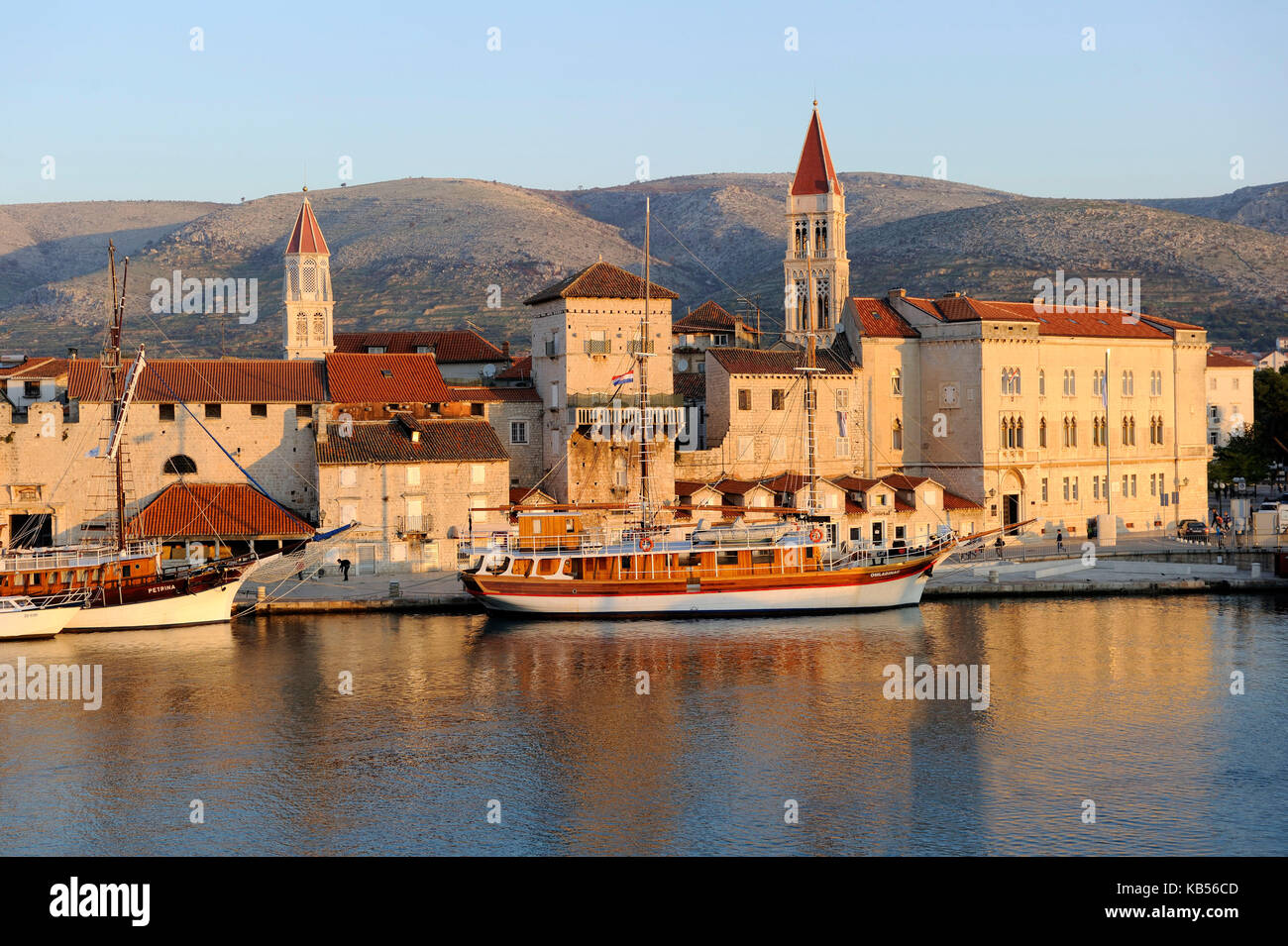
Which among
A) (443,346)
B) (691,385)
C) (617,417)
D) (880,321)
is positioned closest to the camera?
(617,417)

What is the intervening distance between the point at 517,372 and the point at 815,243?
22033 millimetres

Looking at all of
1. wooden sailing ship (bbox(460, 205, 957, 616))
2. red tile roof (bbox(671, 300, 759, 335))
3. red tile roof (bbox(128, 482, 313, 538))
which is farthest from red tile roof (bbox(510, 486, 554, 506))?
red tile roof (bbox(671, 300, 759, 335))

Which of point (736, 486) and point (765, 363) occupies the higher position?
point (765, 363)

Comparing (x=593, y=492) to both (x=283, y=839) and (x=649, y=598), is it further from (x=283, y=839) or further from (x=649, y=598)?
(x=283, y=839)

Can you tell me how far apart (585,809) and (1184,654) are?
2434 centimetres

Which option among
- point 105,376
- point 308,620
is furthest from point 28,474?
point 308,620

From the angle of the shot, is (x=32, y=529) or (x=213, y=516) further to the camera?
(x=32, y=529)

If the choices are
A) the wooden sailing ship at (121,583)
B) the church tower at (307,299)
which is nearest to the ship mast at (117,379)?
the wooden sailing ship at (121,583)

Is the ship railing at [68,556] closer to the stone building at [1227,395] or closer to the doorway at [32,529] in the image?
the doorway at [32,529]

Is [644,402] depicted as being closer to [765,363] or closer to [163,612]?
[765,363]

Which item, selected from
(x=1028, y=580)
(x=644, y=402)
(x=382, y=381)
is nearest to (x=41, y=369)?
(x=382, y=381)

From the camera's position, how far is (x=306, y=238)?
89.9 m

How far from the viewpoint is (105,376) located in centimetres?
6222
